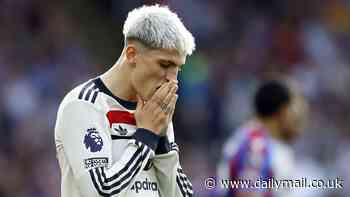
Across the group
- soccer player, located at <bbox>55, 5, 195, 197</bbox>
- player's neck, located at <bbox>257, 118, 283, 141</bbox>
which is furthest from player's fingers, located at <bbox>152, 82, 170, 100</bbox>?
player's neck, located at <bbox>257, 118, 283, 141</bbox>

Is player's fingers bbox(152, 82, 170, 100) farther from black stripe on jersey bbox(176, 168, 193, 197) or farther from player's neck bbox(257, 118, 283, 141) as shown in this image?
player's neck bbox(257, 118, 283, 141)

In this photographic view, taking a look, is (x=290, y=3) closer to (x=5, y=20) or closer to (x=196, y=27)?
Answer: (x=196, y=27)

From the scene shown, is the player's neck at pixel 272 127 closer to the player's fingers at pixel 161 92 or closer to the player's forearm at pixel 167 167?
the player's forearm at pixel 167 167

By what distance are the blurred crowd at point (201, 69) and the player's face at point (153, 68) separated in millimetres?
6869

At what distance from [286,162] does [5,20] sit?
24.9 feet

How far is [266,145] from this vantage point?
28.8ft

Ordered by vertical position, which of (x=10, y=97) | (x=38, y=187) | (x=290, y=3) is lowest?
→ (x=38, y=187)

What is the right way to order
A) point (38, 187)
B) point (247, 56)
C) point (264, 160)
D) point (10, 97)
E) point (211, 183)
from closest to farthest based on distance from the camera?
1. point (264, 160)
2. point (211, 183)
3. point (38, 187)
4. point (10, 97)
5. point (247, 56)

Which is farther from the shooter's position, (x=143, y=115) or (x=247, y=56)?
(x=247, y=56)

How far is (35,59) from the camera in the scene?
15.1 meters

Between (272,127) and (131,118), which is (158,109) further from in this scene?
(272,127)

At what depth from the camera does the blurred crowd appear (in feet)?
45.2

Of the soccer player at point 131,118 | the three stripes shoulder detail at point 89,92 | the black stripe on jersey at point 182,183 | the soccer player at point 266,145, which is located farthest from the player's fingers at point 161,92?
the soccer player at point 266,145

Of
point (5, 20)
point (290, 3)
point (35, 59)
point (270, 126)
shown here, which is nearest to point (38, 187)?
point (35, 59)
